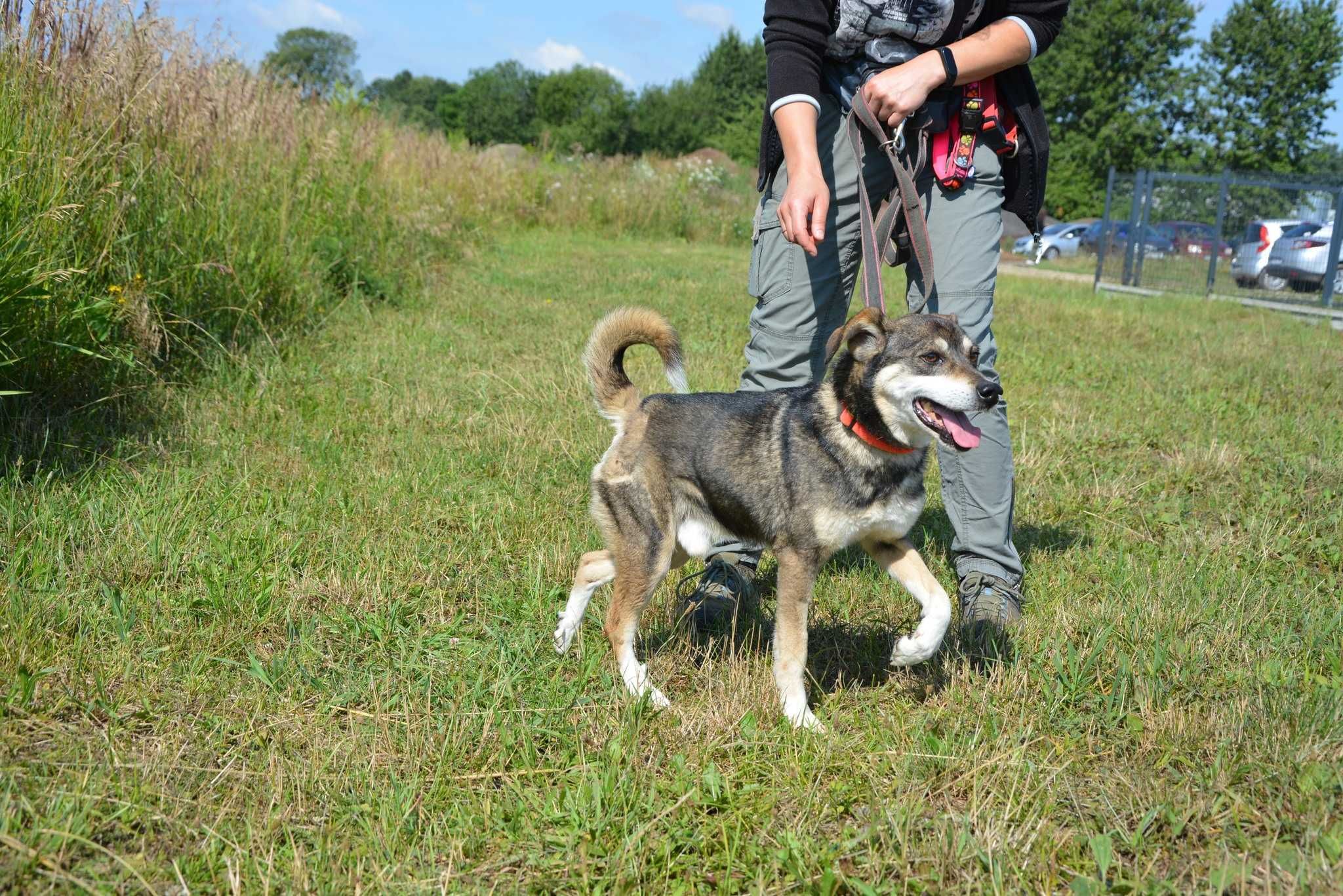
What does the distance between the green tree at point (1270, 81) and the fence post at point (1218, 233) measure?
33.4m

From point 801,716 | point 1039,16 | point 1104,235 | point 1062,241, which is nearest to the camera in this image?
point 801,716

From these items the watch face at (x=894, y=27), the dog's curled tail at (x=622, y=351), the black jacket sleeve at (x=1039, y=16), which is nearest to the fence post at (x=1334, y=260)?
the black jacket sleeve at (x=1039, y=16)

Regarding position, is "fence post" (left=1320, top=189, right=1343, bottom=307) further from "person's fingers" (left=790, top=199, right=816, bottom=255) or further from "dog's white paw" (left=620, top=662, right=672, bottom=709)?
"dog's white paw" (left=620, top=662, right=672, bottom=709)

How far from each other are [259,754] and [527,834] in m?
0.79

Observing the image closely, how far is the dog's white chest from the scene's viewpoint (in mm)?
3006

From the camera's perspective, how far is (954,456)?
378 centimetres

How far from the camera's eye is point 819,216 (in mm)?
3150

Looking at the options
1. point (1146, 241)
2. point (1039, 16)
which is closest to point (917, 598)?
point (1039, 16)

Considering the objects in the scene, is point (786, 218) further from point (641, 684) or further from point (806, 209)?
point (641, 684)

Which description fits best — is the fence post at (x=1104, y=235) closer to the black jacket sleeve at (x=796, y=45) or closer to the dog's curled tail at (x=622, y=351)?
the black jacket sleeve at (x=796, y=45)

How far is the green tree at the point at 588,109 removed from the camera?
66.8 metres

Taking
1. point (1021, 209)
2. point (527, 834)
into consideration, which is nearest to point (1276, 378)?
point (1021, 209)

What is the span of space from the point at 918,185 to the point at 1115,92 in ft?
178

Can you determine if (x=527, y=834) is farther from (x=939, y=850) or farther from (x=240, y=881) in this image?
(x=939, y=850)
